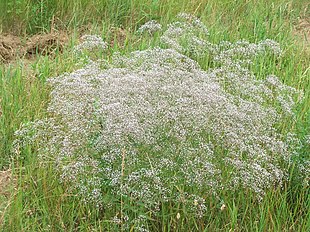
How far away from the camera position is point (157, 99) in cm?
335

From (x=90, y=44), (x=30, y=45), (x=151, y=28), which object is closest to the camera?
(x=90, y=44)

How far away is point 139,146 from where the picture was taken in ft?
10.2

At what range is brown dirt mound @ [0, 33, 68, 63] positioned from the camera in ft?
16.9

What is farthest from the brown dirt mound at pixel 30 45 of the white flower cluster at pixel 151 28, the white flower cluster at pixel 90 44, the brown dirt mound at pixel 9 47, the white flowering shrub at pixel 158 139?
the white flowering shrub at pixel 158 139

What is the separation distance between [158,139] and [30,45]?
2.60 m

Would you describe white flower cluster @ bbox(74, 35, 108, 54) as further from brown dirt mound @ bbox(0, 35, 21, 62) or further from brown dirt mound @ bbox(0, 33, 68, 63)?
brown dirt mound @ bbox(0, 35, 21, 62)

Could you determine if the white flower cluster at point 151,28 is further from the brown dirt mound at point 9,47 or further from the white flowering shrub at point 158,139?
the white flowering shrub at point 158,139

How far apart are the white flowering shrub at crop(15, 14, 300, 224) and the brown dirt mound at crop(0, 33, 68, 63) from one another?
158 cm

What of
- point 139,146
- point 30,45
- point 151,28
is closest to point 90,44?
point 151,28

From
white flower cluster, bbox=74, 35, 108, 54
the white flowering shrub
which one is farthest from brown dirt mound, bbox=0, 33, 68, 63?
the white flowering shrub

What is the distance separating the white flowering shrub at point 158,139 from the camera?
3.02m

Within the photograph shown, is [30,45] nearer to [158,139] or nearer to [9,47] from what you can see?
[9,47]

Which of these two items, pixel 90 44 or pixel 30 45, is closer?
pixel 90 44

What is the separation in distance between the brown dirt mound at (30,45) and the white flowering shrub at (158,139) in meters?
1.58
